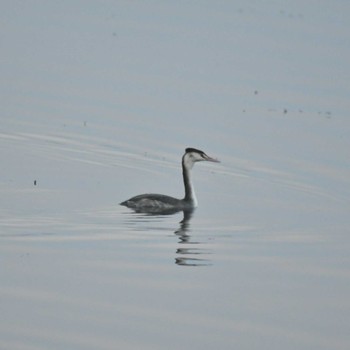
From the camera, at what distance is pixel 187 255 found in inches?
622

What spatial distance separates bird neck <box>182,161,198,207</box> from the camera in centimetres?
1989

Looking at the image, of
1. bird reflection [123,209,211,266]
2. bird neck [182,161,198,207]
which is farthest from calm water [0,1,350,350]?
bird neck [182,161,198,207]

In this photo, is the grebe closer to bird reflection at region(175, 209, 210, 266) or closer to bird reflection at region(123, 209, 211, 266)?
bird reflection at region(123, 209, 211, 266)

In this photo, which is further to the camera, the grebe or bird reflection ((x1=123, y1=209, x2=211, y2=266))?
the grebe

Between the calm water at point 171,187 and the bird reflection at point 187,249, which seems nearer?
the calm water at point 171,187

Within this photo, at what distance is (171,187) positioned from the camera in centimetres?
2159

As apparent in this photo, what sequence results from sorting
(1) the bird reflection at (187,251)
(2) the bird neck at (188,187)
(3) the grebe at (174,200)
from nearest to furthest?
(1) the bird reflection at (187,251) < (3) the grebe at (174,200) < (2) the bird neck at (188,187)

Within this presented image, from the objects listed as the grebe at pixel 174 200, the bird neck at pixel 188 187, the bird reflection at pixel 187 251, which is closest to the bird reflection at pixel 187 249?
the bird reflection at pixel 187 251

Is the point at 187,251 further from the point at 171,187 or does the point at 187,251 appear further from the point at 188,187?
the point at 171,187

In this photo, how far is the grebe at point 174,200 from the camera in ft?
62.1

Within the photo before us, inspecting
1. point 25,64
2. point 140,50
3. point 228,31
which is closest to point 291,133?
point 25,64

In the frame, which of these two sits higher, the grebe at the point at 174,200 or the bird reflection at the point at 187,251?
the grebe at the point at 174,200

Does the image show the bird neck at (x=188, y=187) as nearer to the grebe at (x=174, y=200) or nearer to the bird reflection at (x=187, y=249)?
the grebe at (x=174, y=200)

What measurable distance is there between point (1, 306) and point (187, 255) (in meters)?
3.60
